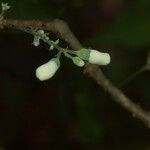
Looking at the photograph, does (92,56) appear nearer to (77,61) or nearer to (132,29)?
(77,61)

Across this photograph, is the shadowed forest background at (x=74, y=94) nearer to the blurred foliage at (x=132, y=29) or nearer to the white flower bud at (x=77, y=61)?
the blurred foliage at (x=132, y=29)

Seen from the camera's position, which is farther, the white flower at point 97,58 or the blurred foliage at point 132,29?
the blurred foliage at point 132,29

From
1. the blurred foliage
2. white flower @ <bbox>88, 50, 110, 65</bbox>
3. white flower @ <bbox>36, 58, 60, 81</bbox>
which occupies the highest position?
the blurred foliage

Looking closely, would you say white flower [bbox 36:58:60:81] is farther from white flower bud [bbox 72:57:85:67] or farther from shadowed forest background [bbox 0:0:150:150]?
shadowed forest background [bbox 0:0:150:150]

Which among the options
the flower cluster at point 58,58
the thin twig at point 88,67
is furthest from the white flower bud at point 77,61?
the thin twig at point 88,67

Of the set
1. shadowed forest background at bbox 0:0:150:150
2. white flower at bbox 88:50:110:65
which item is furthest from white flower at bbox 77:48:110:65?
shadowed forest background at bbox 0:0:150:150
